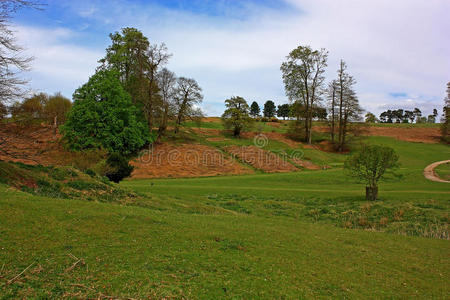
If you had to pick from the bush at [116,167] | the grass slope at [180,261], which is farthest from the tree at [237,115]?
the grass slope at [180,261]

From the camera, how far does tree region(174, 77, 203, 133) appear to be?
163ft

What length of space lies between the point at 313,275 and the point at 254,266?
1.08 m

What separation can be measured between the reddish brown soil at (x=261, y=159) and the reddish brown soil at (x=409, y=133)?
91.4 ft

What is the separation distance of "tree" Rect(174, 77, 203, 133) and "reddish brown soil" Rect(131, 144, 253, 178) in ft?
21.3

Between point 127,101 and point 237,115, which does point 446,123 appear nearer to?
point 237,115

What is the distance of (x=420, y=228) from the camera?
12.6m

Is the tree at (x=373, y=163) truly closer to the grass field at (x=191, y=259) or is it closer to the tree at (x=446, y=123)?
the grass field at (x=191, y=259)

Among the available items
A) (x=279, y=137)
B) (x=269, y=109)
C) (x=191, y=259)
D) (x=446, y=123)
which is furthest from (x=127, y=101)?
(x=269, y=109)

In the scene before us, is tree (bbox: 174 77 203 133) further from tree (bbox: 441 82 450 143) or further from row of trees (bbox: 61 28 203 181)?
tree (bbox: 441 82 450 143)

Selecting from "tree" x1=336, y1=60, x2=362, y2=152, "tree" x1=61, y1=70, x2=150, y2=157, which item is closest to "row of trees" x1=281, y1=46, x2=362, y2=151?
"tree" x1=336, y1=60, x2=362, y2=152

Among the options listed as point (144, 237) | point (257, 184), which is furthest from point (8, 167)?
point (257, 184)

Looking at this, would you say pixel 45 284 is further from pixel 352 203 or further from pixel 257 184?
pixel 257 184

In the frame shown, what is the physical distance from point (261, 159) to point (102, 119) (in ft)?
73.1

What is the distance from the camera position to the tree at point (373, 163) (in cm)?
2022
